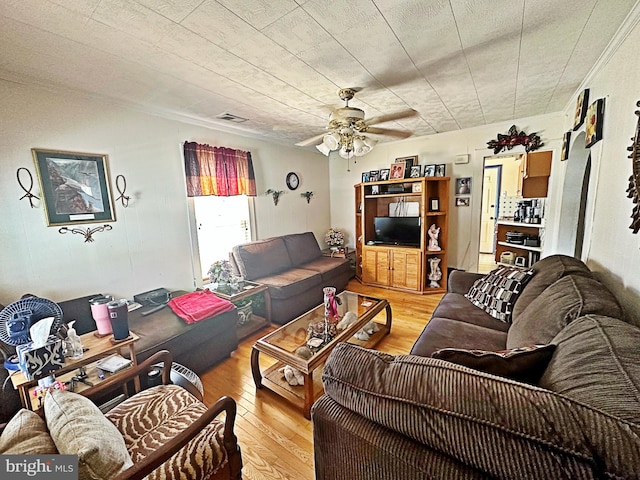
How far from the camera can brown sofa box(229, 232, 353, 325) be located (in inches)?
125

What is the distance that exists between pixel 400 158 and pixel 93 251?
420cm

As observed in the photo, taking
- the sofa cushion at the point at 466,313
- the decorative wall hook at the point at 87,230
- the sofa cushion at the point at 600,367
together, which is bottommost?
the sofa cushion at the point at 466,313

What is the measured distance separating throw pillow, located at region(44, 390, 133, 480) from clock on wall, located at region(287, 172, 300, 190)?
3758mm

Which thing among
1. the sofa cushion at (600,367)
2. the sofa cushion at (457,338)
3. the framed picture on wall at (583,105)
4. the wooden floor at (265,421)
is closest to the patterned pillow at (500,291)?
the sofa cushion at (457,338)

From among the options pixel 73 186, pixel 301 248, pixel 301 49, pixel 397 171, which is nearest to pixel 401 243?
pixel 397 171

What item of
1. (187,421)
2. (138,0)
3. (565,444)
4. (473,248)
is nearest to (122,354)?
(187,421)

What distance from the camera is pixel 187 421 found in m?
1.27

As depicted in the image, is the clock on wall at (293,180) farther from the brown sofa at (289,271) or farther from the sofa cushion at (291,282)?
the sofa cushion at (291,282)

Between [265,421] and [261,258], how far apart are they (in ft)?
6.92

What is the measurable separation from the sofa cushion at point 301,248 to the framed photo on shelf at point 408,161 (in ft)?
6.12

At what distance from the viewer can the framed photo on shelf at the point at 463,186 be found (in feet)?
13.3

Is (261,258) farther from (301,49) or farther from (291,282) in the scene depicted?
(301,49)

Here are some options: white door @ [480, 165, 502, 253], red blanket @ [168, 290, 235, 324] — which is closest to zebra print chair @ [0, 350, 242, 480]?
red blanket @ [168, 290, 235, 324]

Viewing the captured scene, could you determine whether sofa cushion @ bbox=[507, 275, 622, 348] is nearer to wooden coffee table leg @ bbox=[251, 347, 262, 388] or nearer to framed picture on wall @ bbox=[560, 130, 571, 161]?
wooden coffee table leg @ bbox=[251, 347, 262, 388]
